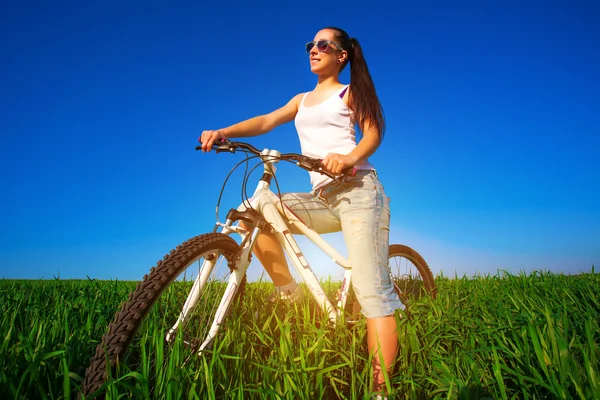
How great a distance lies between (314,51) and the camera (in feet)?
10.4

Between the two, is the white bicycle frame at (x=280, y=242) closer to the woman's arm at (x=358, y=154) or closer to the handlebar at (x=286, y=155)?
the handlebar at (x=286, y=155)

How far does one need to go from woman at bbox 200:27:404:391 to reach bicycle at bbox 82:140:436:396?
187 mm

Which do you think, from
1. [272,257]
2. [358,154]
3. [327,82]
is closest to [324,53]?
[327,82]

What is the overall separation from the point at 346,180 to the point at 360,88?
0.73 m

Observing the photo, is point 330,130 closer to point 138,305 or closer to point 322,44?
point 322,44

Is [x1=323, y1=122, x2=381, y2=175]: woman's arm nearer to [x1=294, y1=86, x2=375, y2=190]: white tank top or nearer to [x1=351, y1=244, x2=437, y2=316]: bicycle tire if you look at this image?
[x1=294, y1=86, x2=375, y2=190]: white tank top

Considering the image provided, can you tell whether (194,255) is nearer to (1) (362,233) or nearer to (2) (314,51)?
(1) (362,233)

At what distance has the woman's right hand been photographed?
8.36ft

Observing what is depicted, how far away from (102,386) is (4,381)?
1.83 feet

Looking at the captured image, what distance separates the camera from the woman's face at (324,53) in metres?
3.16

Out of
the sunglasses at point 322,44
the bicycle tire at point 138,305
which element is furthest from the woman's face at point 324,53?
the bicycle tire at point 138,305

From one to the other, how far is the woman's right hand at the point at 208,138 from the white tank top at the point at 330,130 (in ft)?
2.51

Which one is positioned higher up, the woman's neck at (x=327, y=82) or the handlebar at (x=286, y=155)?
the woman's neck at (x=327, y=82)

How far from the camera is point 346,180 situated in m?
2.84
